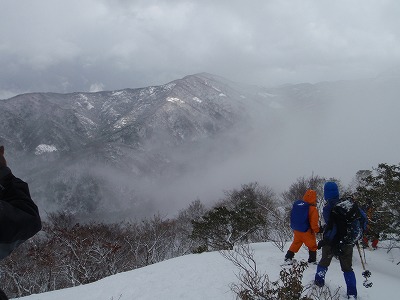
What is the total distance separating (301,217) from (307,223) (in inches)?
6.5

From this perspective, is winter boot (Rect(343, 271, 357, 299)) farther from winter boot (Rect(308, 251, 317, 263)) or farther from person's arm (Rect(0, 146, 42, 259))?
person's arm (Rect(0, 146, 42, 259))

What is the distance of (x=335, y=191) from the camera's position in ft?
19.1

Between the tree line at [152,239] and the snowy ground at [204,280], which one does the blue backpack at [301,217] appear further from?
the tree line at [152,239]

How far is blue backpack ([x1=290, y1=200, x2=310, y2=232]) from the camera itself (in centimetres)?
666

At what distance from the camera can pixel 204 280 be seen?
6973mm

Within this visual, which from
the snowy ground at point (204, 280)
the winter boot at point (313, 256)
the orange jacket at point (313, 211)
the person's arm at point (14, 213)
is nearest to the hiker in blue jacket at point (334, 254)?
the snowy ground at point (204, 280)

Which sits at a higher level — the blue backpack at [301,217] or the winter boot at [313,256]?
the blue backpack at [301,217]

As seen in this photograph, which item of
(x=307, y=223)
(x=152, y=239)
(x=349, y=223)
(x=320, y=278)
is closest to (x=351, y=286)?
(x=320, y=278)

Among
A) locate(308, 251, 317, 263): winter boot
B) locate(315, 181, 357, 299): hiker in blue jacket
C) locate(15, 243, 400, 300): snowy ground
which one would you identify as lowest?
locate(15, 243, 400, 300): snowy ground

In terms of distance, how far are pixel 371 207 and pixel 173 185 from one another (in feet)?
539

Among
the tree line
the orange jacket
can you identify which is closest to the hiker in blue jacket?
the orange jacket

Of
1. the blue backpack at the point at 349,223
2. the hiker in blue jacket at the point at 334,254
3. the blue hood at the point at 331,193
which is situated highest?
the blue hood at the point at 331,193

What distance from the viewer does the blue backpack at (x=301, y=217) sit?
6664 mm

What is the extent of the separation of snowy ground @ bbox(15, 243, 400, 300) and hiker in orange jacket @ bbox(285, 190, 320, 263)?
388 mm
